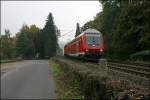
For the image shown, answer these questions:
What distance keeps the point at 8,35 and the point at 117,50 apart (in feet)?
357

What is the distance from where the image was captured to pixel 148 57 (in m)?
39.9

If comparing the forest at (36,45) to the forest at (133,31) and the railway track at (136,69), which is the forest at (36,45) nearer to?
the forest at (133,31)

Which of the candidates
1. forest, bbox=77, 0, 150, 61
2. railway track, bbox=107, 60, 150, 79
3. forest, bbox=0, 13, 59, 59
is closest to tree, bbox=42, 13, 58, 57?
forest, bbox=0, 13, 59, 59

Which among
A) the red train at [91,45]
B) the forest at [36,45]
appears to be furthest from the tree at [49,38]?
the red train at [91,45]

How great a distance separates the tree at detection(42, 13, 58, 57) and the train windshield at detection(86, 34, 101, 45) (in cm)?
9742

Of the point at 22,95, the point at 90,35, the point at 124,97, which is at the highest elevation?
the point at 90,35

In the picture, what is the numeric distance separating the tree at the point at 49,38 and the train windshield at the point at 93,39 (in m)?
97.4

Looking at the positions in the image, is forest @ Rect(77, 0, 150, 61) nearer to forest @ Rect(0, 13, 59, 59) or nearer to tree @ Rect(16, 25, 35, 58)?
forest @ Rect(0, 13, 59, 59)

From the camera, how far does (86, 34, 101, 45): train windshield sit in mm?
33312

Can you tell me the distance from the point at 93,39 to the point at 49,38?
101 m

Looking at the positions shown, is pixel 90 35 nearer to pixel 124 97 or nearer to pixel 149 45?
pixel 149 45

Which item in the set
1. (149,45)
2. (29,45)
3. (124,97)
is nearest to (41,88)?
(124,97)

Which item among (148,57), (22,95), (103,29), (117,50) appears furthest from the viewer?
(103,29)

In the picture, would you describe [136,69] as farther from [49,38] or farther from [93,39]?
[49,38]
